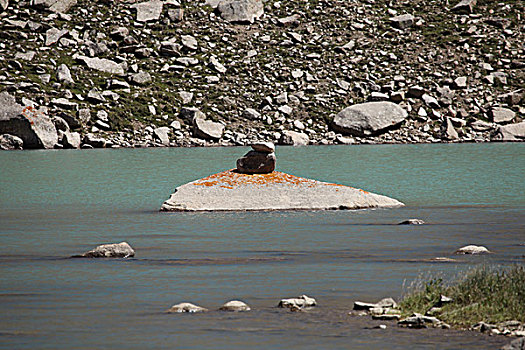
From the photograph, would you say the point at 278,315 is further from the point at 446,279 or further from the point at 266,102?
the point at 266,102

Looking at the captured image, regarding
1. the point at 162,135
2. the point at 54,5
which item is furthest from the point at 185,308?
the point at 54,5

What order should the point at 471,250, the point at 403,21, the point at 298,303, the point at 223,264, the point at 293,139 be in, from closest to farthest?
the point at 298,303 → the point at 223,264 → the point at 471,250 → the point at 293,139 → the point at 403,21

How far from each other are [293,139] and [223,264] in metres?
66.7

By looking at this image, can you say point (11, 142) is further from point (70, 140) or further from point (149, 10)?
point (149, 10)

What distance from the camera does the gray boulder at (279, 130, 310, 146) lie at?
80938 millimetres

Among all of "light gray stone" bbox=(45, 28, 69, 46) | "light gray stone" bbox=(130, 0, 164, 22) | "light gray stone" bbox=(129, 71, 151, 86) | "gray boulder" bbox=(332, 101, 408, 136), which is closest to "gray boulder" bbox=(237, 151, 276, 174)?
"gray boulder" bbox=(332, 101, 408, 136)

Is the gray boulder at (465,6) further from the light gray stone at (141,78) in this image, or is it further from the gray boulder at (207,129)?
the gray boulder at (207,129)

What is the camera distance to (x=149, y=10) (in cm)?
10256

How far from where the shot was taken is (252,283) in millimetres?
12922

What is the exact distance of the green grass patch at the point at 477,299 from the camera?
1009cm

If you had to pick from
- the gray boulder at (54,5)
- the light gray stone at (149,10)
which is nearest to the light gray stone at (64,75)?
the gray boulder at (54,5)

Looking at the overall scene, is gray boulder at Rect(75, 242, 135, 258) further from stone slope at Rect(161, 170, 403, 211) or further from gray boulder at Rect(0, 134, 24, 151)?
gray boulder at Rect(0, 134, 24, 151)

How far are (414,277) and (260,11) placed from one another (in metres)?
94.7

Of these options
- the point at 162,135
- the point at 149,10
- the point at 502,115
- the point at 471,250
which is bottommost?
the point at 471,250
